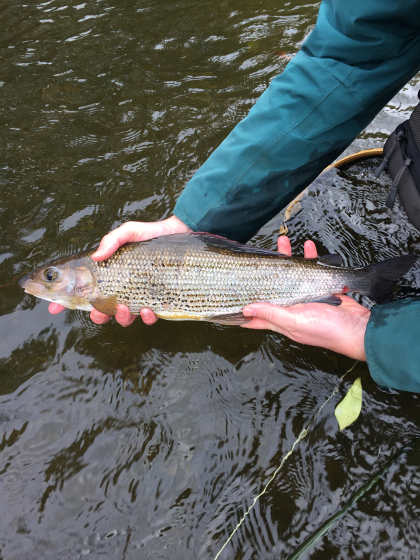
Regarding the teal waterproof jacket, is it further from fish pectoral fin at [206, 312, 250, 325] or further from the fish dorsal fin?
fish pectoral fin at [206, 312, 250, 325]

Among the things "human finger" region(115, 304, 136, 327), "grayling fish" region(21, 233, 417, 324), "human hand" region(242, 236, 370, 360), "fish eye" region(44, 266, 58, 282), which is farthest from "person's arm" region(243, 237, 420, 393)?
"fish eye" region(44, 266, 58, 282)

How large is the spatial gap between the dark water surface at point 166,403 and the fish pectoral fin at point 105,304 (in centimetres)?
62

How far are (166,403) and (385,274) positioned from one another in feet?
6.60

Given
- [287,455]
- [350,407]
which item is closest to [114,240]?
[287,455]

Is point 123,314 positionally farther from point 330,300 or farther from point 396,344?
point 396,344

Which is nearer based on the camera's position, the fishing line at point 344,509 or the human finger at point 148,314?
the fishing line at point 344,509

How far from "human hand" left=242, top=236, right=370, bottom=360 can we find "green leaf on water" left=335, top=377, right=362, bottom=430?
399mm

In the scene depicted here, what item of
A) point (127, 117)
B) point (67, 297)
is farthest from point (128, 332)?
point (127, 117)

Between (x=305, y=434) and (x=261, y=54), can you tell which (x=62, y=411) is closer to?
(x=305, y=434)

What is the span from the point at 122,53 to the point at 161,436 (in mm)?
6846

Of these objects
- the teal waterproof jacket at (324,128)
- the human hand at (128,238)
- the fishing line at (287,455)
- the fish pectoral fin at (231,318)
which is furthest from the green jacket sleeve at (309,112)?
the fishing line at (287,455)

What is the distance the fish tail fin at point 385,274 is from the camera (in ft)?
10.6

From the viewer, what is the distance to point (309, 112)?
10.2 ft

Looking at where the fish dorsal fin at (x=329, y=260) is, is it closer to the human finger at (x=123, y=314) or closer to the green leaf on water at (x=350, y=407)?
the green leaf on water at (x=350, y=407)
